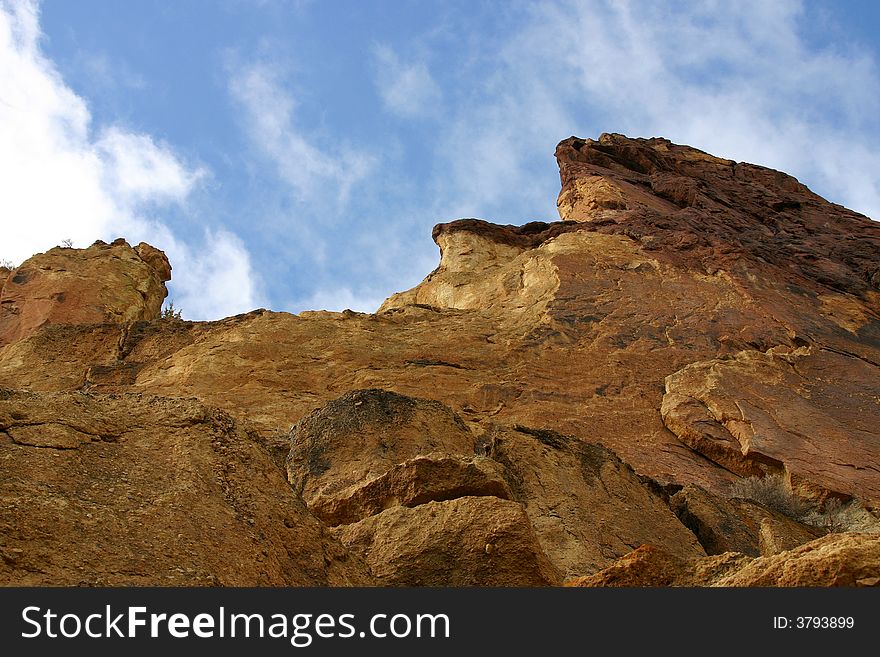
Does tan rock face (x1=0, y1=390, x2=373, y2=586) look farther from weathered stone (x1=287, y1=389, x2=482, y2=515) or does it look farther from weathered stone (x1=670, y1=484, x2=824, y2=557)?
weathered stone (x1=670, y1=484, x2=824, y2=557)

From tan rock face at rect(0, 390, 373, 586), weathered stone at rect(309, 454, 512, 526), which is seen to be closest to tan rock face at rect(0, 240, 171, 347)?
weathered stone at rect(309, 454, 512, 526)

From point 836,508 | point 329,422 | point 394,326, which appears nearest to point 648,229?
point 394,326

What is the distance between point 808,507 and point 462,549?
11.3 metres

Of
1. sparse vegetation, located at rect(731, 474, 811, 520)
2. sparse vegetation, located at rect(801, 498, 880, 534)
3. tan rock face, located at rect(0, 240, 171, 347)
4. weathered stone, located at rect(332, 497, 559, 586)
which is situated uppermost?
tan rock face, located at rect(0, 240, 171, 347)

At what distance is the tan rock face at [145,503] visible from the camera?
530 cm

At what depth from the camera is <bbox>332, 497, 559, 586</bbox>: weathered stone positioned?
292 inches

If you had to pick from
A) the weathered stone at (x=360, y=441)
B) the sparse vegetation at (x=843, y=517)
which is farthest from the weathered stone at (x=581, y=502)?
the sparse vegetation at (x=843, y=517)

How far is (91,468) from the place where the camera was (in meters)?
6.17

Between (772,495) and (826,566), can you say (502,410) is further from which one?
(826,566)

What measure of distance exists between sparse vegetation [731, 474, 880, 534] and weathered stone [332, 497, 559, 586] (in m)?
8.84

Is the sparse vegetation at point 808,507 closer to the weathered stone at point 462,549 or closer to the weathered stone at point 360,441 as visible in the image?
the weathered stone at point 360,441

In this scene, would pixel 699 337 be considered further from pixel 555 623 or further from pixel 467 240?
pixel 555 623

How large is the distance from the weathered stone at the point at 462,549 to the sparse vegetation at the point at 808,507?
884 cm

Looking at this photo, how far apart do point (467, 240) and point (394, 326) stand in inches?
409
